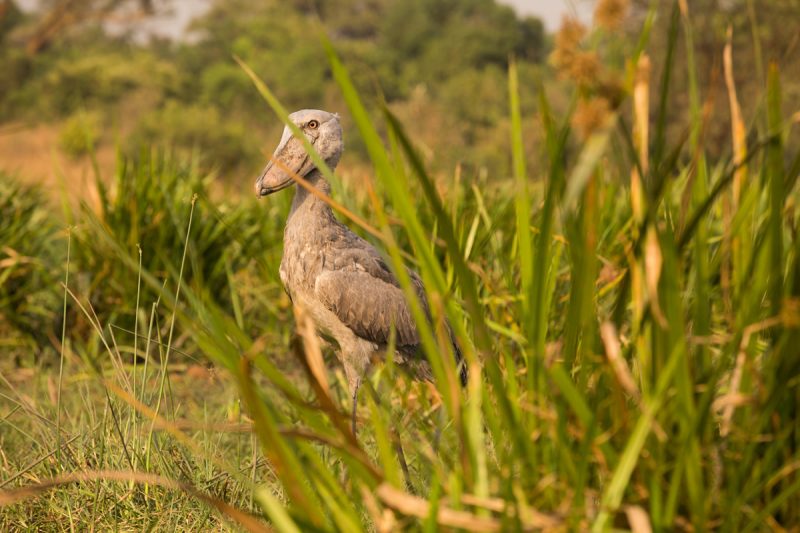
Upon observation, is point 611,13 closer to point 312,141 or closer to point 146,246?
point 312,141

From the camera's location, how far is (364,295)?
13.1 feet

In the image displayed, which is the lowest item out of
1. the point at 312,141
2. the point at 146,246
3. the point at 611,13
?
the point at 146,246

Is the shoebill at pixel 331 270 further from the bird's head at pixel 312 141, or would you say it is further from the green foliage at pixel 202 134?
the green foliage at pixel 202 134

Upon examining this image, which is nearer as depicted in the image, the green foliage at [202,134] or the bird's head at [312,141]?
the bird's head at [312,141]

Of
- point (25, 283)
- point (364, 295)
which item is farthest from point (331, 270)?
point (25, 283)

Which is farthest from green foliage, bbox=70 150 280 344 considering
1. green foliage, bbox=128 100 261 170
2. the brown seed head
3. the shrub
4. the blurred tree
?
green foliage, bbox=128 100 261 170

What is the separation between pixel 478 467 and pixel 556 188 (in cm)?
54

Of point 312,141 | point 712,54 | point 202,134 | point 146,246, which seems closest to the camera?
point 312,141

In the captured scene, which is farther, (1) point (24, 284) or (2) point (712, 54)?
(2) point (712, 54)

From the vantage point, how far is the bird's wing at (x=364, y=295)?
12.8 feet

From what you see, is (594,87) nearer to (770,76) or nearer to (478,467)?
(770,76)

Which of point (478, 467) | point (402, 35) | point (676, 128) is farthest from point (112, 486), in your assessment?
point (402, 35)

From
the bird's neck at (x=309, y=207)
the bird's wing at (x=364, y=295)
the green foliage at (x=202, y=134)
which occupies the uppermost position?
the bird's neck at (x=309, y=207)

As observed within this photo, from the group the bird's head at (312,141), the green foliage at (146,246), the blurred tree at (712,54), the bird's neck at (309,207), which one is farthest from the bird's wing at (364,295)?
the blurred tree at (712,54)
